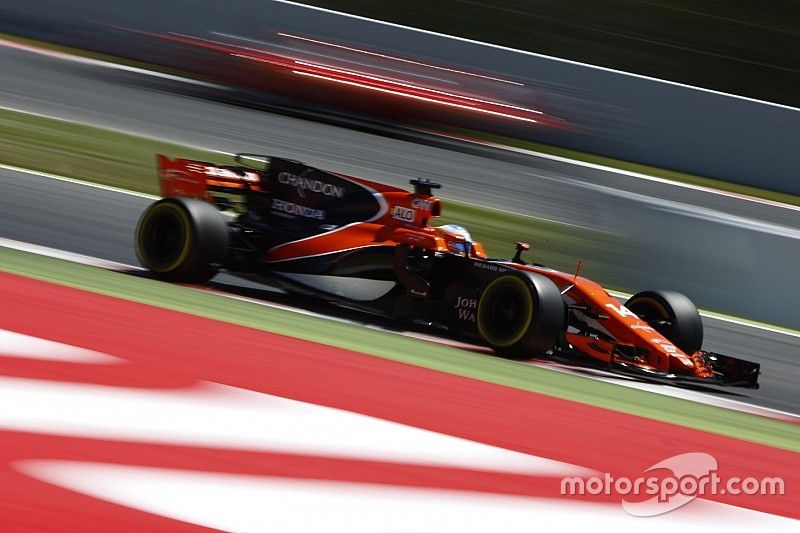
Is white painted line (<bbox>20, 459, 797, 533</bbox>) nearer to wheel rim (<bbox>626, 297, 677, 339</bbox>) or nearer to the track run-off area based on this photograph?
the track run-off area

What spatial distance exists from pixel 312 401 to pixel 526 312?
2447mm

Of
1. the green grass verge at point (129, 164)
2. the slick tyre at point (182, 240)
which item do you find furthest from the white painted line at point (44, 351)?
the green grass verge at point (129, 164)

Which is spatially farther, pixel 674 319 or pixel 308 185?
pixel 308 185

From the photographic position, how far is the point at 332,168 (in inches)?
484

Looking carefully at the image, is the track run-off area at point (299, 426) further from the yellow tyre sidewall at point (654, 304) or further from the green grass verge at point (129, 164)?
the green grass verge at point (129, 164)

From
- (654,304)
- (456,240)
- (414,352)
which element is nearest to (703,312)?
(654,304)

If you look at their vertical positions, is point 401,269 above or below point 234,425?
above

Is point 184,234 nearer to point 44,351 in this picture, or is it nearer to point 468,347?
point 468,347

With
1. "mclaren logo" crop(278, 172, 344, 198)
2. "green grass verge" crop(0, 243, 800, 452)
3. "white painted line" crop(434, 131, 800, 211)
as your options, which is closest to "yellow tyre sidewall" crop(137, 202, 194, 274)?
"green grass verge" crop(0, 243, 800, 452)

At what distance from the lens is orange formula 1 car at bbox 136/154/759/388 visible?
638cm

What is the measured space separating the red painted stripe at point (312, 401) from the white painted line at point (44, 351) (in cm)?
7

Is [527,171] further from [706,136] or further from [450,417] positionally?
[450,417]

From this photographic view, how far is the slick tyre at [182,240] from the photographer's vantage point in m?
7.03

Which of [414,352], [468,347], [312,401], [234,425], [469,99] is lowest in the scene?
[234,425]
